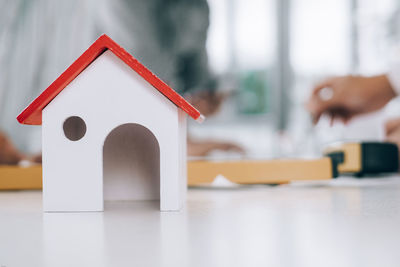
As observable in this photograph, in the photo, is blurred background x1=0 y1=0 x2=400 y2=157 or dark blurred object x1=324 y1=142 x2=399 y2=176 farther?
blurred background x1=0 y1=0 x2=400 y2=157

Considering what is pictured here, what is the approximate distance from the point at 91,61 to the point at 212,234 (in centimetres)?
34

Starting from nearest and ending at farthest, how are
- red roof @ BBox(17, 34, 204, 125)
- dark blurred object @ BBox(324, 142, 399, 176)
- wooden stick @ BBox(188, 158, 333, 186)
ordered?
red roof @ BBox(17, 34, 204, 125), wooden stick @ BBox(188, 158, 333, 186), dark blurred object @ BBox(324, 142, 399, 176)

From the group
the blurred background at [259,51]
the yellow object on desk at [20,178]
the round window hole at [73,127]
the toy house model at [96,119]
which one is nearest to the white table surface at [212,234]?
the toy house model at [96,119]

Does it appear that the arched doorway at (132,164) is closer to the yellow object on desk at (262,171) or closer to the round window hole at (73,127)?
the round window hole at (73,127)

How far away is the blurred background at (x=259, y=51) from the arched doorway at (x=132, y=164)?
147 centimetres

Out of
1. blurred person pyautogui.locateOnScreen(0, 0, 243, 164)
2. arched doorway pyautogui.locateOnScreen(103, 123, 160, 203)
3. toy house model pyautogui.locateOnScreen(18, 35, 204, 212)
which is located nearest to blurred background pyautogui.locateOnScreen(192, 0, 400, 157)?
blurred person pyautogui.locateOnScreen(0, 0, 243, 164)

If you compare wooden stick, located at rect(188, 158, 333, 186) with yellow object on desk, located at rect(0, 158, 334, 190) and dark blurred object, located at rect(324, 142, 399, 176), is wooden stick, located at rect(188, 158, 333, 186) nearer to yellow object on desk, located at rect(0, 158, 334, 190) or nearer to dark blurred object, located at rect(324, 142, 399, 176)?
yellow object on desk, located at rect(0, 158, 334, 190)

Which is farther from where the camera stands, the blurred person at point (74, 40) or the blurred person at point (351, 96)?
the blurred person at point (74, 40)

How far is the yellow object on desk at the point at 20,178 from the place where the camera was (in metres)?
0.96

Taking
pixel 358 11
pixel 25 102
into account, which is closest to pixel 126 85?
pixel 25 102

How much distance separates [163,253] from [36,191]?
0.74m

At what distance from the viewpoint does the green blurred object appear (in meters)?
2.46

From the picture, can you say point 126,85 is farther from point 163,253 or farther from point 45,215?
point 163,253

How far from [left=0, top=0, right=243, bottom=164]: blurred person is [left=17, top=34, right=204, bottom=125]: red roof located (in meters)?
1.56
